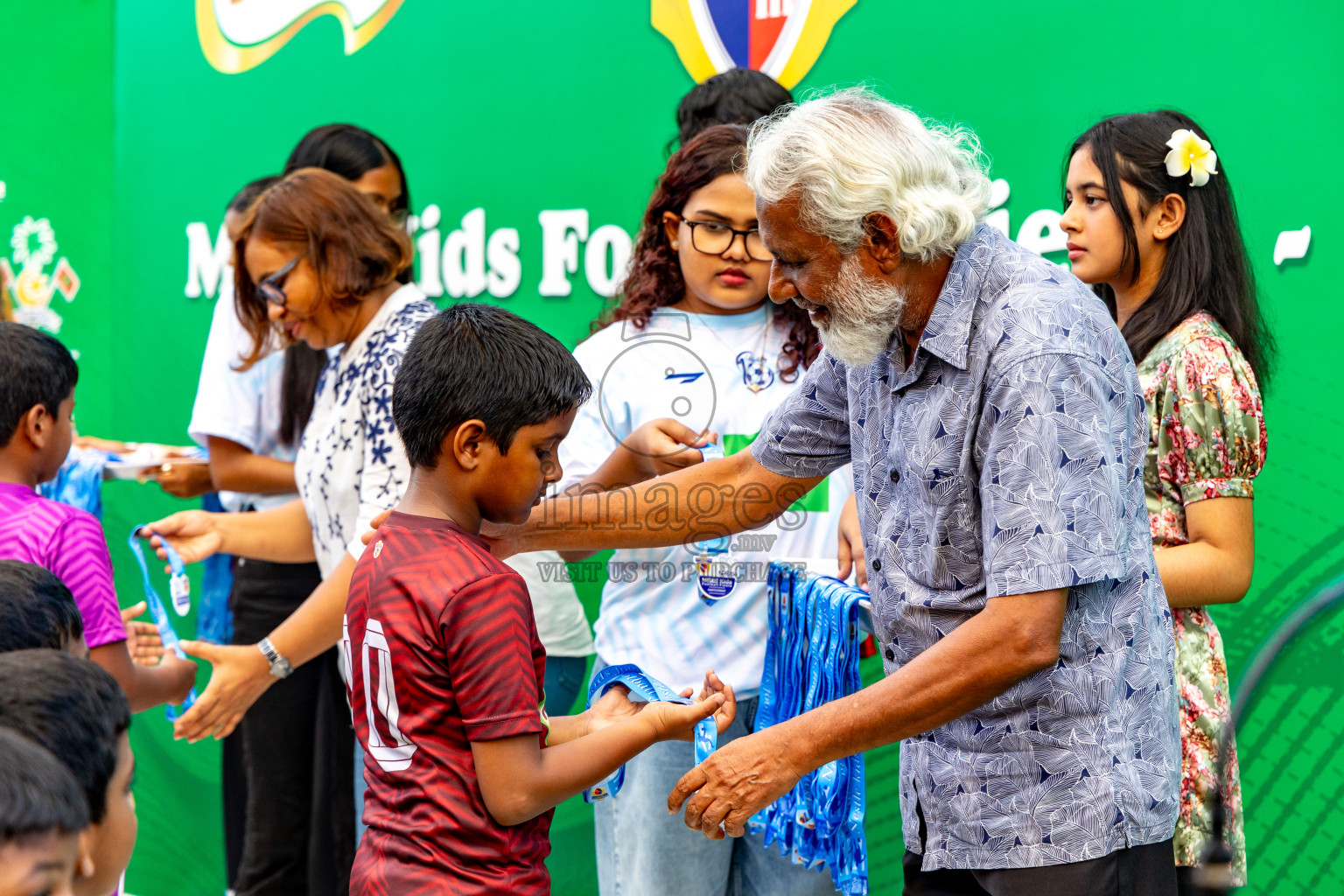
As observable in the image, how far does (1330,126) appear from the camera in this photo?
2787 millimetres

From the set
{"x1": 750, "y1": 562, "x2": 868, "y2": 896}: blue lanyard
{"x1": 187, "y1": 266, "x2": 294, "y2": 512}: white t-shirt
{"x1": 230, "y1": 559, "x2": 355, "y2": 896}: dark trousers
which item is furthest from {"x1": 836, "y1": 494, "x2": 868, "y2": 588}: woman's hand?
{"x1": 187, "y1": 266, "x2": 294, "y2": 512}: white t-shirt

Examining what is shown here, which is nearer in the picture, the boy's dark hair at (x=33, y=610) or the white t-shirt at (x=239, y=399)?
the boy's dark hair at (x=33, y=610)

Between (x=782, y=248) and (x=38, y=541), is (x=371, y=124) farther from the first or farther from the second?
(x=782, y=248)

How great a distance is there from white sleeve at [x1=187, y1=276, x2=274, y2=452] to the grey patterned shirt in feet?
6.98

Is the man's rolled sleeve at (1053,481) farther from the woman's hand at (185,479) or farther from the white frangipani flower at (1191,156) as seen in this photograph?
the woman's hand at (185,479)

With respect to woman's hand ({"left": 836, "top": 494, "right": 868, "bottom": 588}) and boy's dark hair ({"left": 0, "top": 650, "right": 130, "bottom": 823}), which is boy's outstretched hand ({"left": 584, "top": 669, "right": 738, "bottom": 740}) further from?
boy's dark hair ({"left": 0, "top": 650, "right": 130, "bottom": 823})

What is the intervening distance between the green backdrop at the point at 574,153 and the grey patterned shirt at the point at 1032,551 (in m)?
1.33

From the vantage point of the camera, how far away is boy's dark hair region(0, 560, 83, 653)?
1.82m

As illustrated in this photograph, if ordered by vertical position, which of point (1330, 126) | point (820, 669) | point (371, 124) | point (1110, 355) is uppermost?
point (371, 124)

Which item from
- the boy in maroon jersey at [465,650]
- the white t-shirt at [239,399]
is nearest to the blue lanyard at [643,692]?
the boy in maroon jersey at [465,650]

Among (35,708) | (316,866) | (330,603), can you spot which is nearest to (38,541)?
(330,603)

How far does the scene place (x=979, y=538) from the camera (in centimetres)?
176

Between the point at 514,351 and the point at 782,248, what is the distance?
0.42 meters

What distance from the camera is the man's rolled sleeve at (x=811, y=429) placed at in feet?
6.97
